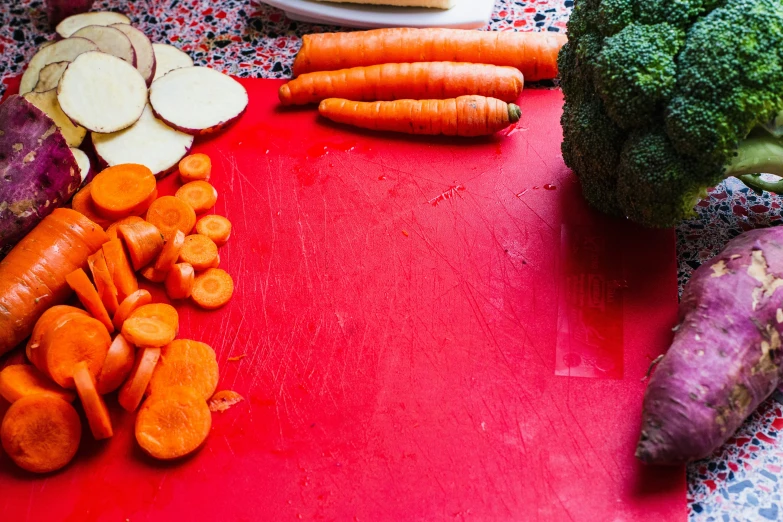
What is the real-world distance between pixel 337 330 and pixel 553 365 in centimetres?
57

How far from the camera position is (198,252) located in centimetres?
208

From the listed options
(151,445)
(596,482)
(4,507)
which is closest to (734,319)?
(596,482)

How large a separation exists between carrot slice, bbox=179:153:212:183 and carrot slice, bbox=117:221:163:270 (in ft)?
0.85

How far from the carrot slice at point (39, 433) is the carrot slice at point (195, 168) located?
80cm

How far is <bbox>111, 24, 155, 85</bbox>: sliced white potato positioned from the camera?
246cm

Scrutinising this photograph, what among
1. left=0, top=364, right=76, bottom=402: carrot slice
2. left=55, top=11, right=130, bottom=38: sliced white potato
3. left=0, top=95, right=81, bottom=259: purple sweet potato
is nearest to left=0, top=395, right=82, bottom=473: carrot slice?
left=0, top=364, right=76, bottom=402: carrot slice

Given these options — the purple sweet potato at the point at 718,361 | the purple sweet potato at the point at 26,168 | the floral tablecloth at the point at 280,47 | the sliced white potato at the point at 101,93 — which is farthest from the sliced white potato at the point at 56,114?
the purple sweet potato at the point at 718,361

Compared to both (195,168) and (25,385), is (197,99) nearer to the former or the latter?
(195,168)

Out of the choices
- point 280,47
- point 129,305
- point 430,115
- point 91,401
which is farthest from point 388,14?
point 91,401

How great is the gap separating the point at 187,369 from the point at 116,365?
173mm

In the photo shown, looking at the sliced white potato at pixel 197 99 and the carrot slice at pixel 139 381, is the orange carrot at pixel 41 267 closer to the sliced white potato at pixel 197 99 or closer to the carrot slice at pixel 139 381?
the carrot slice at pixel 139 381

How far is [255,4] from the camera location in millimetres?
2781

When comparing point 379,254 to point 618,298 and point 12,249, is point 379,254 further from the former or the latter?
point 12,249

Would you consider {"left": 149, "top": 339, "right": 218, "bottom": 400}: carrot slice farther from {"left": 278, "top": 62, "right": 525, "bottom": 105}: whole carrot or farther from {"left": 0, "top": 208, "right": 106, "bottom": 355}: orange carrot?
{"left": 278, "top": 62, "right": 525, "bottom": 105}: whole carrot
